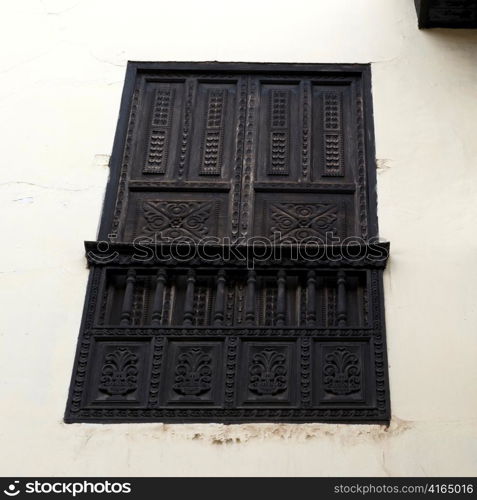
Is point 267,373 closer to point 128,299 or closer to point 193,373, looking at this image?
point 193,373

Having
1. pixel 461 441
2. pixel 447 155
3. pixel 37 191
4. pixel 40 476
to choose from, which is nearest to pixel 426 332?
pixel 461 441

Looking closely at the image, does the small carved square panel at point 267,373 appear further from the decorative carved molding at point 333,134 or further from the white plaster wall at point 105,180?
the decorative carved molding at point 333,134

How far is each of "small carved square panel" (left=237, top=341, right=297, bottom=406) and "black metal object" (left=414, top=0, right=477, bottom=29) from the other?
110 inches

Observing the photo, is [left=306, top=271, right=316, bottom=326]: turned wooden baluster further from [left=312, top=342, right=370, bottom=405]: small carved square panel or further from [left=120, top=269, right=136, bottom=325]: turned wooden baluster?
[left=120, top=269, right=136, bottom=325]: turned wooden baluster

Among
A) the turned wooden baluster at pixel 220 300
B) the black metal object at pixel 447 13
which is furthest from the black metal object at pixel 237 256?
the black metal object at pixel 447 13

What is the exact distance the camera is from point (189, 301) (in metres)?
5.07

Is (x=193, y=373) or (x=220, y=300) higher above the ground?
(x=220, y=300)

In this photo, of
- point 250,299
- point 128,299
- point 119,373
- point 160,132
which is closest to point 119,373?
point 119,373

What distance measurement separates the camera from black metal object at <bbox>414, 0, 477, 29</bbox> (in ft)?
21.0

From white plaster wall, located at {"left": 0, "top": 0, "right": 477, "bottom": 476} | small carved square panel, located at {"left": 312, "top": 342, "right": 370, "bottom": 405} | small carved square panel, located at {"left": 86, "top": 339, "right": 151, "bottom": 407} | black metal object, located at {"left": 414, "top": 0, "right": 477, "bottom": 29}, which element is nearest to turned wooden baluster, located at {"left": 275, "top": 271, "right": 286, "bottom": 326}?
small carved square panel, located at {"left": 312, "top": 342, "right": 370, "bottom": 405}

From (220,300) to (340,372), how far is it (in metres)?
0.76

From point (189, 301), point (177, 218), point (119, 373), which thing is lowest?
point (119, 373)

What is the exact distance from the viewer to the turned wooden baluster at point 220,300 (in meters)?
5.00
